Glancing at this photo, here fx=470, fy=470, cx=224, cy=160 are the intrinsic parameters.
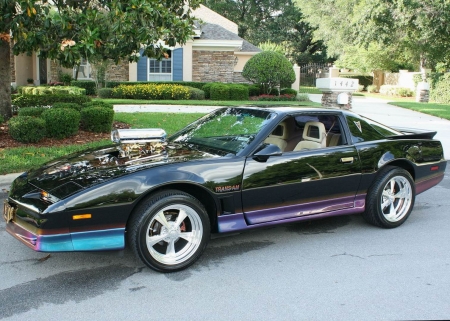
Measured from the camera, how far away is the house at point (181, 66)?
24641 millimetres

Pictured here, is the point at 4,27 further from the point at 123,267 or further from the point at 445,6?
the point at 445,6

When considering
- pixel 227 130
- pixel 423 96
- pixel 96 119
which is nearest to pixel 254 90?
pixel 423 96

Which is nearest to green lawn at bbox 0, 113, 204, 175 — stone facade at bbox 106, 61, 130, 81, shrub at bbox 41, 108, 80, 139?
shrub at bbox 41, 108, 80, 139

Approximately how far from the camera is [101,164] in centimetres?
438

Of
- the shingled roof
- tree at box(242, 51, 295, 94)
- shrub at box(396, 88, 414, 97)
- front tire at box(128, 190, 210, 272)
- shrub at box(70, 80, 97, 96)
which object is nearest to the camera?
front tire at box(128, 190, 210, 272)

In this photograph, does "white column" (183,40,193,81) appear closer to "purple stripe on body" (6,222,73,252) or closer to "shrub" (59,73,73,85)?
"shrub" (59,73,73,85)

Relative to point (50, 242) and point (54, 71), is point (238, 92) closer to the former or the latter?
point (54, 71)

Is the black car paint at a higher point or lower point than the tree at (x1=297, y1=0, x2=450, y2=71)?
lower

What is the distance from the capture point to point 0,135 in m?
9.84

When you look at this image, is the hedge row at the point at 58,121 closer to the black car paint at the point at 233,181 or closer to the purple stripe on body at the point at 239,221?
the black car paint at the point at 233,181

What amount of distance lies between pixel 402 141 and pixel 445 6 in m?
20.5

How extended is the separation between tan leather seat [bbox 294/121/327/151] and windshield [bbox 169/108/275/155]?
0.65 metres

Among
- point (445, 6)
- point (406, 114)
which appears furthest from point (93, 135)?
point (445, 6)

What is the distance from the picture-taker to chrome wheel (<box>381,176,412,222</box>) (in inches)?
213
